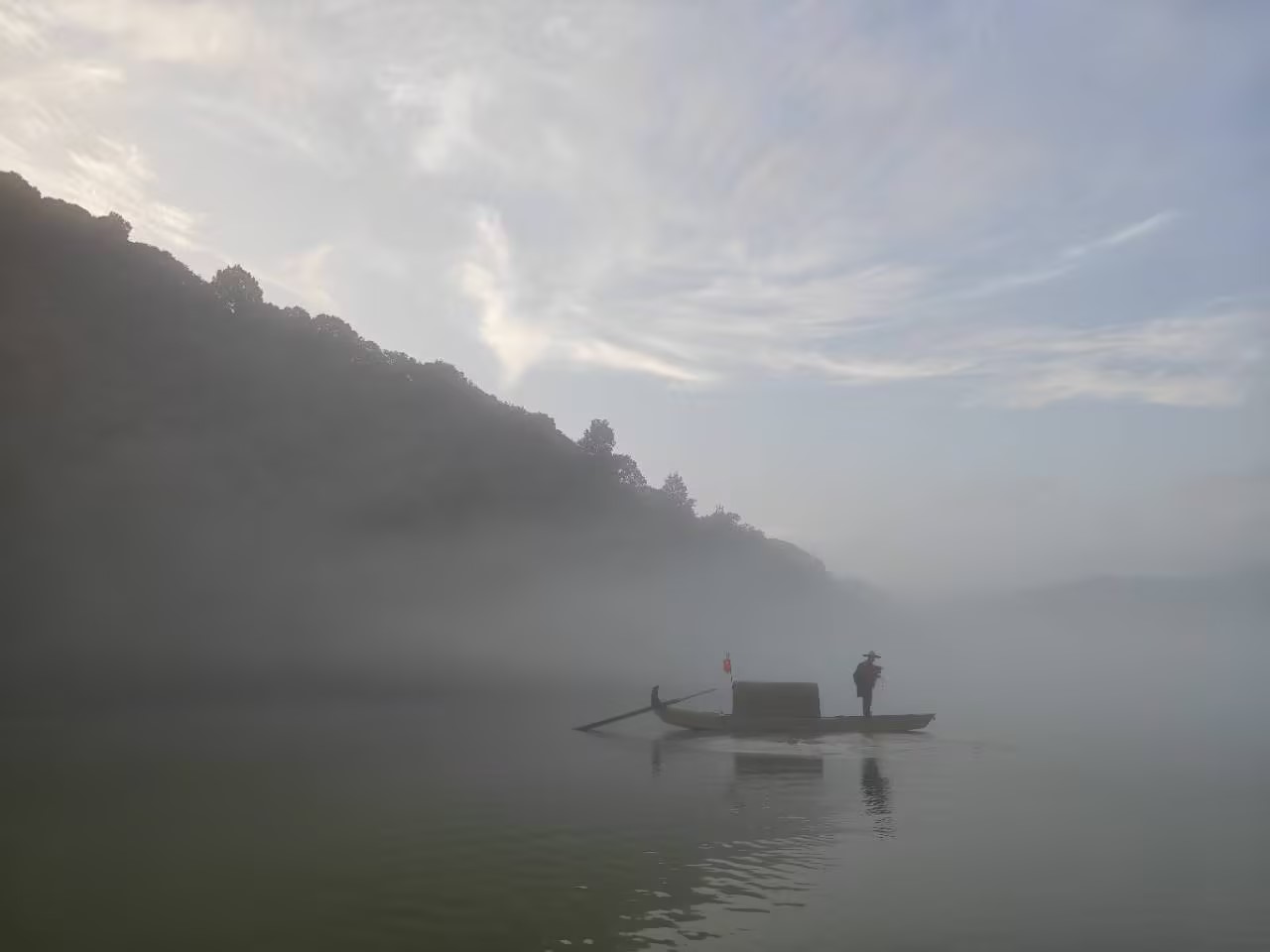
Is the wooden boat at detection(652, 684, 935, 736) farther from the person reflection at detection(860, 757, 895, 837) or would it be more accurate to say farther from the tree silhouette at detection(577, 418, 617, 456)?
the tree silhouette at detection(577, 418, 617, 456)

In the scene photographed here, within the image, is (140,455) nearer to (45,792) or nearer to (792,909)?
(45,792)

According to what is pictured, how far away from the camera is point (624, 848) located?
2247 centimetres

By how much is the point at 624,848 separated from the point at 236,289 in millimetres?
128402

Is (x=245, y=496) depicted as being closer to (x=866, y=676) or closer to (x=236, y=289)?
(x=236, y=289)

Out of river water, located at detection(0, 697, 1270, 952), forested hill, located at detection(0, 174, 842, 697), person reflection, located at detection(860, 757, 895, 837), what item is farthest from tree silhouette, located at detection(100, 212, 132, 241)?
person reflection, located at detection(860, 757, 895, 837)

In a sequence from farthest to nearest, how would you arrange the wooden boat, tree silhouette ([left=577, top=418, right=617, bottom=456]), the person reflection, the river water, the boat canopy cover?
tree silhouette ([left=577, top=418, right=617, bottom=456]), the boat canopy cover, the wooden boat, the person reflection, the river water

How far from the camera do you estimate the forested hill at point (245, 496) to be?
288 feet

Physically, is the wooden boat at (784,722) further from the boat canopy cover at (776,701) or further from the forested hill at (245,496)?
the forested hill at (245,496)

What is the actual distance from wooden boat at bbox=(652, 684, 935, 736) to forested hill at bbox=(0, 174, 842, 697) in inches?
2108

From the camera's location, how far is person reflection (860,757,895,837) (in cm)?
2521

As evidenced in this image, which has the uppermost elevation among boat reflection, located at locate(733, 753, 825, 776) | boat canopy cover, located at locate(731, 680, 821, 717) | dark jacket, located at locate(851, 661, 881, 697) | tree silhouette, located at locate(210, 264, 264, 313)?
tree silhouette, located at locate(210, 264, 264, 313)

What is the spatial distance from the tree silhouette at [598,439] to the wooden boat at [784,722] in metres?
134

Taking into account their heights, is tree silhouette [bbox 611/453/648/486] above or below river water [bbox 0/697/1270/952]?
above

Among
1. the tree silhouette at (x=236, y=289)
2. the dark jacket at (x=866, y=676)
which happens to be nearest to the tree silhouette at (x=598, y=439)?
the tree silhouette at (x=236, y=289)
